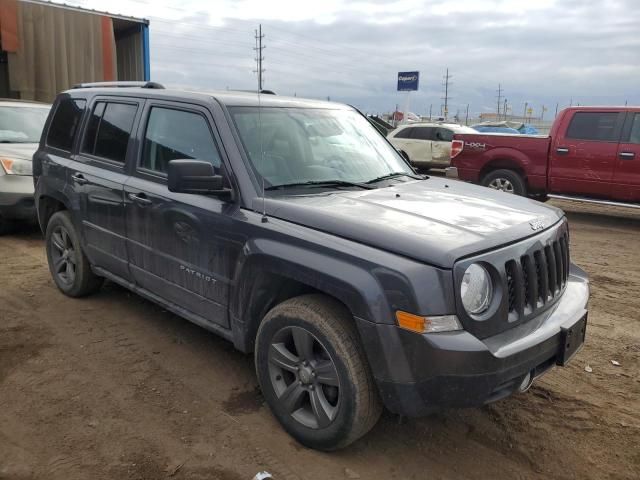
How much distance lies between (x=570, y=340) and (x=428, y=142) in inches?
541

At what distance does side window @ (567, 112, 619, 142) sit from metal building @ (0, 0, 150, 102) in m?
8.56

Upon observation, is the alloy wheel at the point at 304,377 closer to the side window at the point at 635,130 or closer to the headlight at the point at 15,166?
the headlight at the point at 15,166

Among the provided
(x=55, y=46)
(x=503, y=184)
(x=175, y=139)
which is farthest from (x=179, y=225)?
(x=55, y=46)

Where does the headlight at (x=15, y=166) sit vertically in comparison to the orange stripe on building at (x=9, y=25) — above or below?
below

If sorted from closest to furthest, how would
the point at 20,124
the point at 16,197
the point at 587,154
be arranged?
1. the point at 16,197
2. the point at 20,124
3. the point at 587,154

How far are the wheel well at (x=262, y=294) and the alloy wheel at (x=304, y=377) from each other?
0.22m

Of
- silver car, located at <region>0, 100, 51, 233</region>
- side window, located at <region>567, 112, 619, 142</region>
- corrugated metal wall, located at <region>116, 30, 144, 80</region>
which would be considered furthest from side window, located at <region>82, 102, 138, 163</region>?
corrugated metal wall, located at <region>116, 30, 144, 80</region>

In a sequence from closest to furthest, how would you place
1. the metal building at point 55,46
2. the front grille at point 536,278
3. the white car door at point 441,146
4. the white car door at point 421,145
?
the front grille at point 536,278 < the metal building at point 55,46 < the white car door at point 441,146 < the white car door at point 421,145

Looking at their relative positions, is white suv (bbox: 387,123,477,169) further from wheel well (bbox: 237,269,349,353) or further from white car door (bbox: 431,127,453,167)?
wheel well (bbox: 237,269,349,353)

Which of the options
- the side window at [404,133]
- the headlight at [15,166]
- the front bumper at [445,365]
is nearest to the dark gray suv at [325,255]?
the front bumper at [445,365]

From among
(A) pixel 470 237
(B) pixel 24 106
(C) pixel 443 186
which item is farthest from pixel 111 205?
(B) pixel 24 106

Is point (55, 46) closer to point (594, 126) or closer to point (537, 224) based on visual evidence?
point (594, 126)

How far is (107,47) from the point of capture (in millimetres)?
11336

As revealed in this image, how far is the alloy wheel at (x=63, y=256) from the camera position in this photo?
488 centimetres
